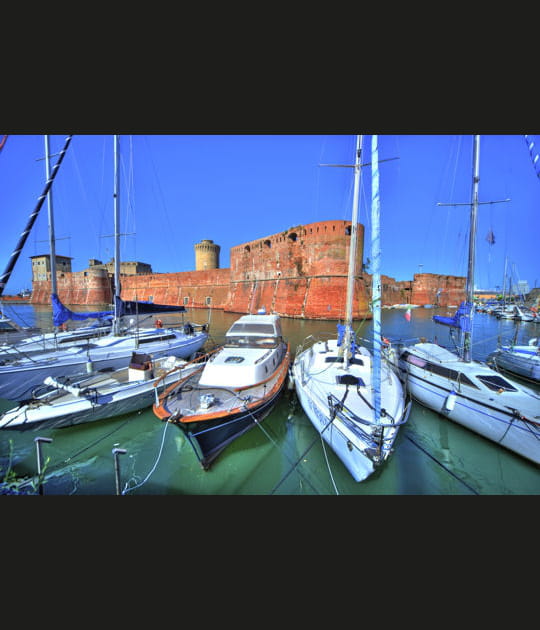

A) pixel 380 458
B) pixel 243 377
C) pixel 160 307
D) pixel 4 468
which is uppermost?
pixel 160 307

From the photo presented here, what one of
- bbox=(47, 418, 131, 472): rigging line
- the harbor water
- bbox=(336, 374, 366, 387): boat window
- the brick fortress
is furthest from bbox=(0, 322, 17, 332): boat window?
the brick fortress

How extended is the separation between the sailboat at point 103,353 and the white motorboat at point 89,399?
3.34ft

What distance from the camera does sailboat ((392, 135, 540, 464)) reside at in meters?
5.05

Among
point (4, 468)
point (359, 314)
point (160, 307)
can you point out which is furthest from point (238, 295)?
point (4, 468)

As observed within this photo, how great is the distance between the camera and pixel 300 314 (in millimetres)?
29828

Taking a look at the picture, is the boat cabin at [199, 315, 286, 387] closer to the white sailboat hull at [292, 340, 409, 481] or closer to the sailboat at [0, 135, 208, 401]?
the white sailboat hull at [292, 340, 409, 481]

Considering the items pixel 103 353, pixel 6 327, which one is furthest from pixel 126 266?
pixel 103 353

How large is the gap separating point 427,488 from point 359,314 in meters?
25.9

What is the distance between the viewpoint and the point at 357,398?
5.32 meters

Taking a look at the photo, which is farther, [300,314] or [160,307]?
[300,314]

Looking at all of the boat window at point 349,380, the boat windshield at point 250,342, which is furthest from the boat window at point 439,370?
the boat windshield at point 250,342

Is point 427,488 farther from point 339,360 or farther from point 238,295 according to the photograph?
point 238,295

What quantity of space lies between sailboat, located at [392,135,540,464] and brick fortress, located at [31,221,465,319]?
63.8 feet

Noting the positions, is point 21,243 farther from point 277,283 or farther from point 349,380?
point 277,283
